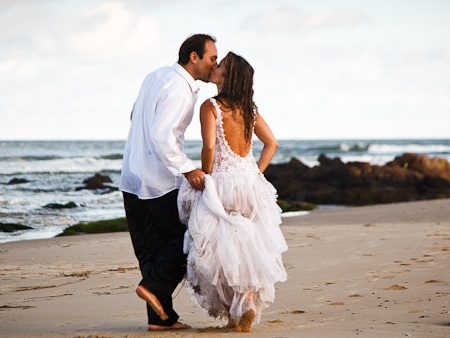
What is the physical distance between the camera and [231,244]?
552 cm

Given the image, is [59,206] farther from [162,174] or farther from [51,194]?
[162,174]

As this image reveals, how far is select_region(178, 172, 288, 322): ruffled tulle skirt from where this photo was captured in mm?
5523

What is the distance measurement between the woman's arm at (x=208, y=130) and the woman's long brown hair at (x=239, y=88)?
95 millimetres

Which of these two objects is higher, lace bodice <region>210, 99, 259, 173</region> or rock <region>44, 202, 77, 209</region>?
lace bodice <region>210, 99, 259, 173</region>

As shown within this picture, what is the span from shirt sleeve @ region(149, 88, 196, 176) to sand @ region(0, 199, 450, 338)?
3.45 feet

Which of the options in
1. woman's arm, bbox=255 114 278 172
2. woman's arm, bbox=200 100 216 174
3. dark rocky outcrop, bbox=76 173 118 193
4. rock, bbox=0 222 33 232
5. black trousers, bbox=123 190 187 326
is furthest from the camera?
dark rocky outcrop, bbox=76 173 118 193

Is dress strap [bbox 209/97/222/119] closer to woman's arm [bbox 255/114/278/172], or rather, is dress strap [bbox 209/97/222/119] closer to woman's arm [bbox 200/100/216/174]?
woman's arm [bbox 200/100/216/174]

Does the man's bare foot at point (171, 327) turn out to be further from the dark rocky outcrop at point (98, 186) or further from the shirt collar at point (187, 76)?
the dark rocky outcrop at point (98, 186)

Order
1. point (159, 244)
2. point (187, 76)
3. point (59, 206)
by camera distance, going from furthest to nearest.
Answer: point (59, 206)
point (159, 244)
point (187, 76)

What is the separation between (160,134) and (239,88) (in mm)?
582

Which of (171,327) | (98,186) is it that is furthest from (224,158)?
(98,186)

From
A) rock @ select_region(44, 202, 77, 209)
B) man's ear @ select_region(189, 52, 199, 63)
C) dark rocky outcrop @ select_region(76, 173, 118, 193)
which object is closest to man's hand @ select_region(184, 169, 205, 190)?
man's ear @ select_region(189, 52, 199, 63)

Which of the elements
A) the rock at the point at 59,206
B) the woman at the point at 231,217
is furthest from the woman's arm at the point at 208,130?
the rock at the point at 59,206

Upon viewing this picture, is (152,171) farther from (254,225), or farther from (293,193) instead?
(293,193)
